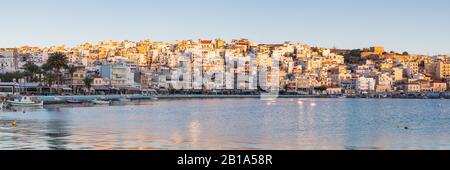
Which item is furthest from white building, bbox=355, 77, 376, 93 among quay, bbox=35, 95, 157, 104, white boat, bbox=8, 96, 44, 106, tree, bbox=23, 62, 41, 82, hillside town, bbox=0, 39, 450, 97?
white boat, bbox=8, 96, 44, 106

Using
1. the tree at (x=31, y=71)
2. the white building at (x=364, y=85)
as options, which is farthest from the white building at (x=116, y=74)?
the white building at (x=364, y=85)

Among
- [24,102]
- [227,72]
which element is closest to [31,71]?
[24,102]

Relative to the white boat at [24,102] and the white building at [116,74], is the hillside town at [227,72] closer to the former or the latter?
the white building at [116,74]

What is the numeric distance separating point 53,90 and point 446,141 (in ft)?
272

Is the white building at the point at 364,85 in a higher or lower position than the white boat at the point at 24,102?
lower

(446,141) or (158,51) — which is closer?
(446,141)

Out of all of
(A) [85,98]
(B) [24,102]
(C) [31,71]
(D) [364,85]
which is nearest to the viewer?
(B) [24,102]

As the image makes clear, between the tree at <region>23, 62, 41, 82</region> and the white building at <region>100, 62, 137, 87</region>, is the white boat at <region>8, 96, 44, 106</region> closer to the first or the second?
the tree at <region>23, 62, 41, 82</region>

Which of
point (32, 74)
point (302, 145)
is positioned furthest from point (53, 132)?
point (32, 74)

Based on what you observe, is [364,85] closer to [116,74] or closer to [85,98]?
[116,74]

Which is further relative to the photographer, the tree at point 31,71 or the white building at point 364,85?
the white building at point 364,85

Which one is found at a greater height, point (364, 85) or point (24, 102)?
point (24, 102)
